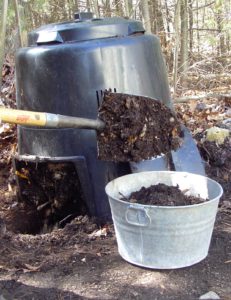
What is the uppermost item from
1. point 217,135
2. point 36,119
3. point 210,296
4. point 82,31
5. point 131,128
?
point 82,31

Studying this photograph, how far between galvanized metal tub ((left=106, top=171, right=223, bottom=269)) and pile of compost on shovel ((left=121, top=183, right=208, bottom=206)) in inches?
5.2

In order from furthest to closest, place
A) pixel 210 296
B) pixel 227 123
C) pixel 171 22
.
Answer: pixel 171 22 < pixel 227 123 < pixel 210 296

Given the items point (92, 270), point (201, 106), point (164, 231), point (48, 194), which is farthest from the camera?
point (201, 106)

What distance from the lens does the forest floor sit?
2225 mm

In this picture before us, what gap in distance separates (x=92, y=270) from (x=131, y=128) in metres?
0.96

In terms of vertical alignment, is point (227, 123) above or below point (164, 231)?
below

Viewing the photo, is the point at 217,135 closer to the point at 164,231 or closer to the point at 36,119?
the point at 164,231

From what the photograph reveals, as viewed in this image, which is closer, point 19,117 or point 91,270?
point 19,117

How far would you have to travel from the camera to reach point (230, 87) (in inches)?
283

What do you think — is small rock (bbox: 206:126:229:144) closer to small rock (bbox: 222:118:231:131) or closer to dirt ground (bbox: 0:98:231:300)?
small rock (bbox: 222:118:231:131)

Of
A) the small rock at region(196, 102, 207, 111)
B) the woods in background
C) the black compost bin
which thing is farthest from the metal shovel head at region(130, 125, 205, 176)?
the woods in background

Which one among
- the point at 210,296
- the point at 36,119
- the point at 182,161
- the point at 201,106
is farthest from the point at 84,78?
the point at 201,106

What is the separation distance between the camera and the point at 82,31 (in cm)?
304

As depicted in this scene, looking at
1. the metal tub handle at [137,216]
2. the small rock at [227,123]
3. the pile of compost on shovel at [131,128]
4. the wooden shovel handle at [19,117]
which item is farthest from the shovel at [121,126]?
the small rock at [227,123]
